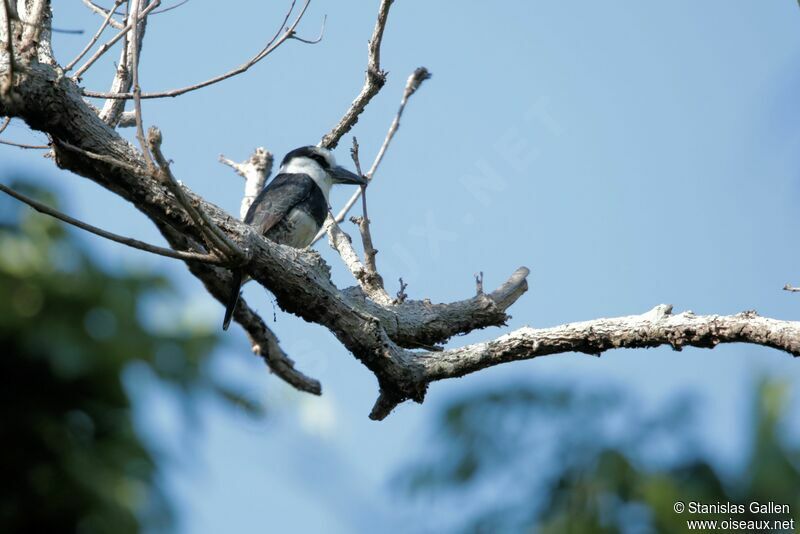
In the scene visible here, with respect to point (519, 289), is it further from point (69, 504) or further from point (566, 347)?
point (69, 504)

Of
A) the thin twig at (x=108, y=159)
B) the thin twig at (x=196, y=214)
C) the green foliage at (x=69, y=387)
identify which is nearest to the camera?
the green foliage at (x=69, y=387)

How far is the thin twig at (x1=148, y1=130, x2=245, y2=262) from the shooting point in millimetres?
2934

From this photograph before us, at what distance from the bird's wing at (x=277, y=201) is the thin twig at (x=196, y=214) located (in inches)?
85.9

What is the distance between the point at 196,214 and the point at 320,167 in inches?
133

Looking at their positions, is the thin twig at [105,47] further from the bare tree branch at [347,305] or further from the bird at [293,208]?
the bird at [293,208]

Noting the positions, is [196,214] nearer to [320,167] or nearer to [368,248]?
[368,248]

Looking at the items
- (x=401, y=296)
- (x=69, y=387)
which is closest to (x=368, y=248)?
(x=401, y=296)

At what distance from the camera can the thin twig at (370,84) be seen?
462 cm

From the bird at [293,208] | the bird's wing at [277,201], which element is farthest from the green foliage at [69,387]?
the bird's wing at [277,201]

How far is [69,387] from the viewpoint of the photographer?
1.42 metres

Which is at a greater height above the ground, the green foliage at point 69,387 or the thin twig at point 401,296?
the thin twig at point 401,296

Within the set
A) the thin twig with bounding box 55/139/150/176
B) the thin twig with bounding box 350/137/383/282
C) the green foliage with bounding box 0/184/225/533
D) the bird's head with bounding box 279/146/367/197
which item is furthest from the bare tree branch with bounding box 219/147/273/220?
the green foliage with bounding box 0/184/225/533

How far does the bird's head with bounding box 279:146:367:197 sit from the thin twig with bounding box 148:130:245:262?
2959 millimetres

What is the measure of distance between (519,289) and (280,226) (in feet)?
5.80
